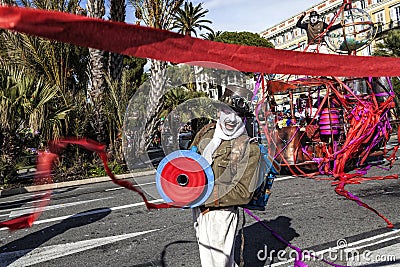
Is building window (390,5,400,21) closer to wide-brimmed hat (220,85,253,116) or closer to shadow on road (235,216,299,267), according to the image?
shadow on road (235,216,299,267)

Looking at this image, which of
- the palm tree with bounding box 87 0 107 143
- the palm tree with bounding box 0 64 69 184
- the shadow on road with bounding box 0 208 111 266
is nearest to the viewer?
the shadow on road with bounding box 0 208 111 266

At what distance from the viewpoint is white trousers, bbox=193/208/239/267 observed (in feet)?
9.89

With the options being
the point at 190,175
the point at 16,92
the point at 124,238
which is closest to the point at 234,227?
the point at 190,175

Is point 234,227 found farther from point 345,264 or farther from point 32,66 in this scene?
point 32,66

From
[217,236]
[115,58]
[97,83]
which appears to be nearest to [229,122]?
[217,236]

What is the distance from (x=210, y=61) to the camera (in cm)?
191

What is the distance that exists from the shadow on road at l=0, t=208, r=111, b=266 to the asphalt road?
1 centimetres

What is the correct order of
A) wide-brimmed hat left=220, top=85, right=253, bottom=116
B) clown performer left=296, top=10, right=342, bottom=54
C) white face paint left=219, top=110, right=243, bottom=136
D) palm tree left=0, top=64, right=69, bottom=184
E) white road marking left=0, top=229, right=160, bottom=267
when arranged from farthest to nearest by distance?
1. palm tree left=0, top=64, right=69, bottom=184
2. white road marking left=0, top=229, right=160, bottom=267
3. clown performer left=296, top=10, right=342, bottom=54
4. white face paint left=219, top=110, right=243, bottom=136
5. wide-brimmed hat left=220, top=85, right=253, bottom=116

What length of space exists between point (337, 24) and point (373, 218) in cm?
298

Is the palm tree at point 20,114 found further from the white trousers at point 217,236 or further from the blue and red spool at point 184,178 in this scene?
the blue and red spool at point 184,178

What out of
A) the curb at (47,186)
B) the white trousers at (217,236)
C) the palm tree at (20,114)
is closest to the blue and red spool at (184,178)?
the white trousers at (217,236)

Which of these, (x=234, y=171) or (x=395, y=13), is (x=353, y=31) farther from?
(x=395, y=13)

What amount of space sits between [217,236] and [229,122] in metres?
0.90

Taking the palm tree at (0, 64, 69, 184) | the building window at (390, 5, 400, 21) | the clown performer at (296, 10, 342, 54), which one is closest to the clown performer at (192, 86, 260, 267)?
the clown performer at (296, 10, 342, 54)
